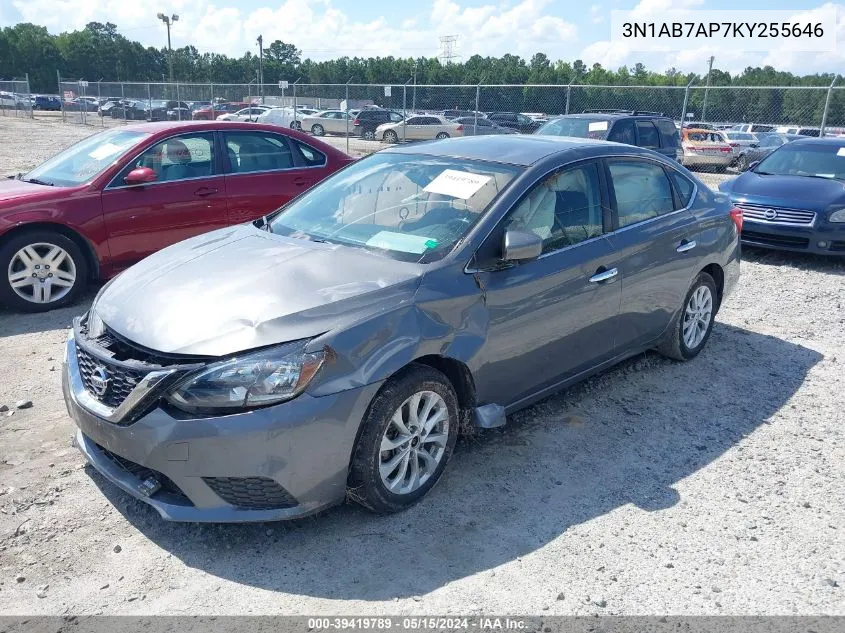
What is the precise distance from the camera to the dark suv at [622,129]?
13008 mm

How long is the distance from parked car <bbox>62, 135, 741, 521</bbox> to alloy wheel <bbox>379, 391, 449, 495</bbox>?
1 cm

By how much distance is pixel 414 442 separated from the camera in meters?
3.46

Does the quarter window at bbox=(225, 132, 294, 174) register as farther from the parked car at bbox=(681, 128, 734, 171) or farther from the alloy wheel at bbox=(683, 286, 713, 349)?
the parked car at bbox=(681, 128, 734, 171)

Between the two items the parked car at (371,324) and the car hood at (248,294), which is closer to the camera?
the parked car at (371,324)

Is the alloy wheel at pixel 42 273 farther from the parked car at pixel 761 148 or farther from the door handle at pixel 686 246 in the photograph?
the parked car at pixel 761 148

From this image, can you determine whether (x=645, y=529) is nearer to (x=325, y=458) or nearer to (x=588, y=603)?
(x=588, y=603)

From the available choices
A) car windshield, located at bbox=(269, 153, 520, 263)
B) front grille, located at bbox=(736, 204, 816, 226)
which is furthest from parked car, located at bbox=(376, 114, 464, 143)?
car windshield, located at bbox=(269, 153, 520, 263)

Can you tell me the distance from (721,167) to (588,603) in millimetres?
21362

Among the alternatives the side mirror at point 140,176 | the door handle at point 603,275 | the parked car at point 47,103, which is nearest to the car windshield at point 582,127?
the side mirror at point 140,176

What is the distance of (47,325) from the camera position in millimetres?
6043

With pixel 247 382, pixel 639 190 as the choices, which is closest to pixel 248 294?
pixel 247 382

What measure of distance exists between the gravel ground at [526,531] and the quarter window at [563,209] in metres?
1.17

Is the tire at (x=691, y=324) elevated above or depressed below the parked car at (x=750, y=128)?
below

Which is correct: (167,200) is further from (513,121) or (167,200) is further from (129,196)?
(513,121)
